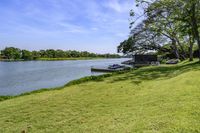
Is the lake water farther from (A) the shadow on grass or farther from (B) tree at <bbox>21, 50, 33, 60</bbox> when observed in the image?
(B) tree at <bbox>21, 50, 33, 60</bbox>

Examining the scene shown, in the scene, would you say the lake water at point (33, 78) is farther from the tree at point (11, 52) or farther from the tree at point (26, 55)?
the tree at point (26, 55)

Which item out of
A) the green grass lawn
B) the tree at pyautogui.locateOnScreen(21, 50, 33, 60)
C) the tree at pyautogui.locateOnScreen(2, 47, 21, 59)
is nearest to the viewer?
the green grass lawn

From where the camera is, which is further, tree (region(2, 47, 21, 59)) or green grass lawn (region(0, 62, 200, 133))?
tree (region(2, 47, 21, 59))

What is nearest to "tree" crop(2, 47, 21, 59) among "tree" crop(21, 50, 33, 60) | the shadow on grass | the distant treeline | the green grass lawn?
the distant treeline

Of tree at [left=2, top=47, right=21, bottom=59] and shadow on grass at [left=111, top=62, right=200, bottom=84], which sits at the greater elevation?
tree at [left=2, top=47, right=21, bottom=59]

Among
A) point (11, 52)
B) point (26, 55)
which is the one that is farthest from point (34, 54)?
point (11, 52)

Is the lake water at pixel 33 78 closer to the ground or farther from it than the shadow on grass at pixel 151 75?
closer to the ground

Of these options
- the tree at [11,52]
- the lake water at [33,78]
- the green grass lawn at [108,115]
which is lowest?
the lake water at [33,78]

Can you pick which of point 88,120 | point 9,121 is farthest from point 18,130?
point 88,120

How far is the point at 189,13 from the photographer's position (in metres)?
23.3

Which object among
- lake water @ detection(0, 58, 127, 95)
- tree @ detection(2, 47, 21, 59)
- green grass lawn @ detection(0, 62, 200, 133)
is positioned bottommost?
lake water @ detection(0, 58, 127, 95)

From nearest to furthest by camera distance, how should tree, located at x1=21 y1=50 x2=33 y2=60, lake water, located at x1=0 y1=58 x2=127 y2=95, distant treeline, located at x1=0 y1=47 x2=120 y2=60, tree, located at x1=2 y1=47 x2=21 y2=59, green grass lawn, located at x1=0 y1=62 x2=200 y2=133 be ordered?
green grass lawn, located at x1=0 y1=62 x2=200 y2=133
lake water, located at x1=0 y1=58 x2=127 y2=95
tree, located at x1=2 y1=47 x2=21 y2=59
distant treeline, located at x1=0 y1=47 x2=120 y2=60
tree, located at x1=21 y1=50 x2=33 y2=60

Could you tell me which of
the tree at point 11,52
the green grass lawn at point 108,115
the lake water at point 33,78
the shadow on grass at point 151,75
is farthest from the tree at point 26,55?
the green grass lawn at point 108,115

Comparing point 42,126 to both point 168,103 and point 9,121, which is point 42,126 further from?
point 168,103
